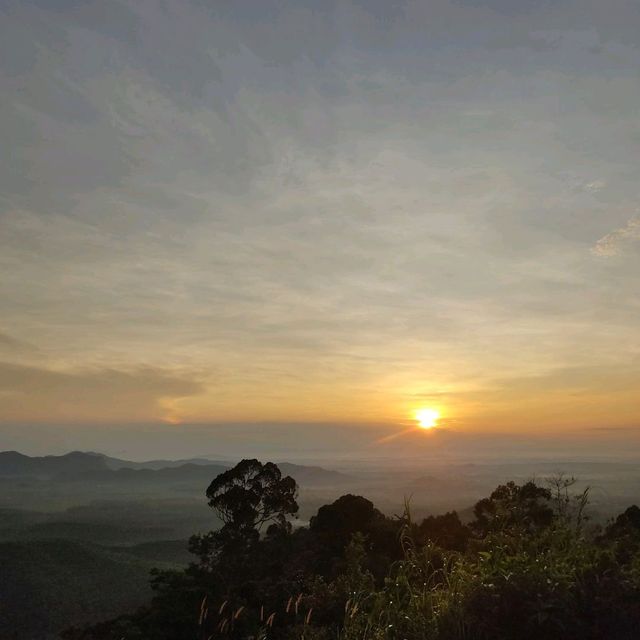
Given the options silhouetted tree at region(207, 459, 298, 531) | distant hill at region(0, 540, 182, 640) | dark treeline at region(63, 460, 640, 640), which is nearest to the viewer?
dark treeline at region(63, 460, 640, 640)

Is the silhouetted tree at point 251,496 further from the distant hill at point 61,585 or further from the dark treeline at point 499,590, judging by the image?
the distant hill at point 61,585

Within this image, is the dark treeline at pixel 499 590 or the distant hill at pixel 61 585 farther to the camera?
the distant hill at pixel 61 585

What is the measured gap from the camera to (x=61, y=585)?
112688mm

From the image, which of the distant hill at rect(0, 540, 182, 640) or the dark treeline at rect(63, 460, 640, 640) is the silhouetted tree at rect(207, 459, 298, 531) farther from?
the distant hill at rect(0, 540, 182, 640)

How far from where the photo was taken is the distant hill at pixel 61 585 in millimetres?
93875

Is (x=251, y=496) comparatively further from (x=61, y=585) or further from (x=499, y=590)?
(x=61, y=585)

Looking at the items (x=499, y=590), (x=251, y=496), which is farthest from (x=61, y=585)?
(x=499, y=590)

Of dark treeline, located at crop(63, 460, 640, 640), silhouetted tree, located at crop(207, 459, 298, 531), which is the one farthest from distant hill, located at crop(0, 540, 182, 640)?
dark treeline, located at crop(63, 460, 640, 640)

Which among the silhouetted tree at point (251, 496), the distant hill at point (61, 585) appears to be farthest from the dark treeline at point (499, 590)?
the distant hill at point (61, 585)

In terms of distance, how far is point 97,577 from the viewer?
12331 centimetres

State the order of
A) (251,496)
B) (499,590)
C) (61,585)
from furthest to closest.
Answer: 1. (61,585)
2. (251,496)
3. (499,590)

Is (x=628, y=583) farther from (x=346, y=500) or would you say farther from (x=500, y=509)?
(x=346, y=500)

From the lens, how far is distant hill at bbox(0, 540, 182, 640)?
308 feet

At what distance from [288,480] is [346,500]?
24.2ft
